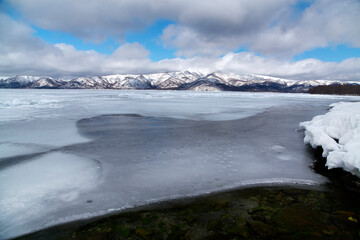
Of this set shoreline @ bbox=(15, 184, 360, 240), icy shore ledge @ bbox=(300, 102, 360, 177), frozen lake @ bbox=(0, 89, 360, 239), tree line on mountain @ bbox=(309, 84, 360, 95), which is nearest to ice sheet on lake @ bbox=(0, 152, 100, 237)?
frozen lake @ bbox=(0, 89, 360, 239)

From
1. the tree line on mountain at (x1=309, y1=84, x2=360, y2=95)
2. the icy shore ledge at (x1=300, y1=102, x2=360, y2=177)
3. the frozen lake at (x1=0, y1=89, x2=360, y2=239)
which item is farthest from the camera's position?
the tree line on mountain at (x1=309, y1=84, x2=360, y2=95)

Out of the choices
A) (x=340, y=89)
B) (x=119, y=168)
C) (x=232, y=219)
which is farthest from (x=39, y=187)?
(x=340, y=89)

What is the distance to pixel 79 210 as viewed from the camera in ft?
13.1

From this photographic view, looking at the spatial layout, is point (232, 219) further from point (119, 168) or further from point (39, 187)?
point (39, 187)

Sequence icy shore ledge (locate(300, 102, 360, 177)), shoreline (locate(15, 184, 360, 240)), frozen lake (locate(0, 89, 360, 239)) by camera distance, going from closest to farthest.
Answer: shoreline (locate(15, 184, 360, 240)), frozen lake (locate(0, 89, 360, 239)), icy shore ledge (locate(300, 102, 360, 177))

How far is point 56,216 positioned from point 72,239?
73 cm

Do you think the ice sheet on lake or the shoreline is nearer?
the shoreline

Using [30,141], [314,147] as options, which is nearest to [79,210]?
[30,141]

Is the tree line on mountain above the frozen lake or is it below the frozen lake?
above

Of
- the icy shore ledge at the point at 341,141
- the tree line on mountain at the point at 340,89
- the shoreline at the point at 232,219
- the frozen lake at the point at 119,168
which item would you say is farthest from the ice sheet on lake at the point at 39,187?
the tree line on mountain at the point at 340,89

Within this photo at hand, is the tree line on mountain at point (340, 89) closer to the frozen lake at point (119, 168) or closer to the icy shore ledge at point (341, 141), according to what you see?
the icy shore ledge at point (341, 141)

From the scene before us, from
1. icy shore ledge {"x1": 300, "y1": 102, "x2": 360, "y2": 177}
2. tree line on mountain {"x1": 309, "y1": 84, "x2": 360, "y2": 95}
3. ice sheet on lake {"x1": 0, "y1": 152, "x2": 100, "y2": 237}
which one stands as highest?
tree line on mountain {"x1": 309, "y1": 84, "x2": 360, "y2": 95}

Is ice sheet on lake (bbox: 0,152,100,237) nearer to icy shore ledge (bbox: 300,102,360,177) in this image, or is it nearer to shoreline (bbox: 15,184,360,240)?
shoreline (bbox: 15,184,360,240)

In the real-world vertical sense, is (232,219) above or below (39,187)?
below
